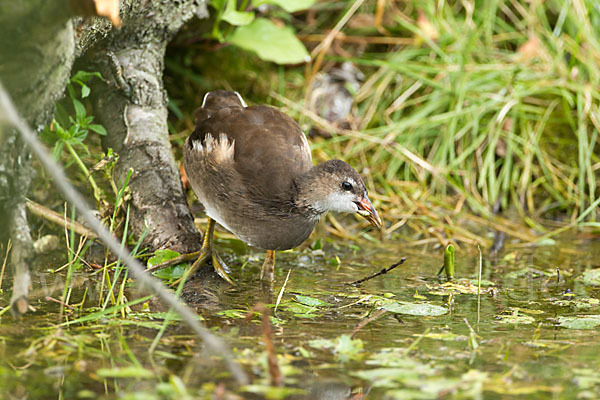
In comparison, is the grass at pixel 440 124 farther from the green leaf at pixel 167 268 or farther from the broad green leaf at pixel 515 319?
the green leaf at pixel 167 268

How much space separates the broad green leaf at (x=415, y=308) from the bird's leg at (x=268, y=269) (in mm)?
780

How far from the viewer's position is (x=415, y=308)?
3.48m

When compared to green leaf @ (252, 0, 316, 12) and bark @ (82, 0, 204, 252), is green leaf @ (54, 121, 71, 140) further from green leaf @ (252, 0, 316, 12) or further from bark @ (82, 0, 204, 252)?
green leaf @ (252, 0, 316, 12)

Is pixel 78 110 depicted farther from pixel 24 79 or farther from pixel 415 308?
pixel 415 308

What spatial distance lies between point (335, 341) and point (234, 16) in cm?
273

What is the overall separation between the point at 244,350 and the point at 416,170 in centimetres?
330

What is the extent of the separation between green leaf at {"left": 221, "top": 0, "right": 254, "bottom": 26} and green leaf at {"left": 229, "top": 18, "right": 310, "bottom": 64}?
0.36m

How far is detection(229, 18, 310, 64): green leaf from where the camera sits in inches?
207

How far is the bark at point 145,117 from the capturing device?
13.7 feet

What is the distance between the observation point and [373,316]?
11.0ft

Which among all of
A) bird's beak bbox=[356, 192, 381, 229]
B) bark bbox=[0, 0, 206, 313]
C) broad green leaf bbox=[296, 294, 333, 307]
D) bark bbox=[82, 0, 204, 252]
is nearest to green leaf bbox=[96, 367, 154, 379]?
bark bbox=[0, 0, 206, 313]

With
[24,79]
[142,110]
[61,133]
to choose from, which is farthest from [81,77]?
[24,79]

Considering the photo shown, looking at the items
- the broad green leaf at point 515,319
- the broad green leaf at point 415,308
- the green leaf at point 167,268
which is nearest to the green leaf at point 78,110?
the green leaf at point 167,268

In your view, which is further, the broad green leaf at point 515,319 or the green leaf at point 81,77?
the green leaf at point 81,77
